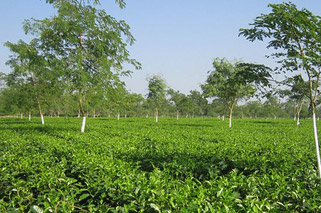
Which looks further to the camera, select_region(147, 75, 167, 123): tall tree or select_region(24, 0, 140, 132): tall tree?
select_region(147, 75, 167, 123): tall tree

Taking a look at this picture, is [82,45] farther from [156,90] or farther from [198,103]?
[198,103]

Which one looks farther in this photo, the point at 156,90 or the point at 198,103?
the point at 198,103

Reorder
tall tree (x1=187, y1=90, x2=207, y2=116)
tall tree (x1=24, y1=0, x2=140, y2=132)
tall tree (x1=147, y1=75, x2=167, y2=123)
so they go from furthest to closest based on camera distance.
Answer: tall tree (x1=187, y1=90, x2=207, y2=116) < tall tree (x1=147, y1=75, x2=167, y2=123) < tall tree (x1=24, y1=0, x2=140, y2=132)

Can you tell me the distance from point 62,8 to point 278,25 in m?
10.8

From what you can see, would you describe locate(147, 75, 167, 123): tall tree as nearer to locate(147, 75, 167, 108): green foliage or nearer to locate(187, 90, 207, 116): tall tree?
locate(147, 75, 167, 108): green foliage

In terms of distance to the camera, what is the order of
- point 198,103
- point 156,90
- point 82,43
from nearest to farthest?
point 82,43 < point 156,90 < point 198,103

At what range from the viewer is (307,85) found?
202 inches

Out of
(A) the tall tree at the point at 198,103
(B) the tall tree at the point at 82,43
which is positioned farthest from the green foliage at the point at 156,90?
(A) the tall tree at the point at 198,103

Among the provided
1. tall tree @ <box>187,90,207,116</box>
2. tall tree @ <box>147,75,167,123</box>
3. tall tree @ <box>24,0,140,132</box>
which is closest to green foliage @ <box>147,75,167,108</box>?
tall tree @ <box>147,75,167,123</box>

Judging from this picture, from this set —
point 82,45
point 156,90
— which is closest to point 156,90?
point 156,90

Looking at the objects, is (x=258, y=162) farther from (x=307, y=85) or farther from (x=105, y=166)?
(x=105, y=166)

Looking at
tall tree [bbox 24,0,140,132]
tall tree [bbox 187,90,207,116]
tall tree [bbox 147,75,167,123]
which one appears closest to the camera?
tall tree [bbox 24,0,140,132]

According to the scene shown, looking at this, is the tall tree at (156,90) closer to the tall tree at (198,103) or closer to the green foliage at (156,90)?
the green foliage at (156,90)

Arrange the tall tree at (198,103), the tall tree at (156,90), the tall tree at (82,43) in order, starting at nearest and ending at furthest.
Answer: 1. the tall tree at (82,43)
2. the tall tree at (156,90)
3. the tall tree at (198,103)
